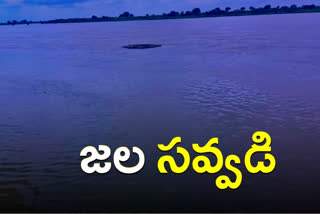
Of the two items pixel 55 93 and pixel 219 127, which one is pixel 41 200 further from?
pixel 55 93

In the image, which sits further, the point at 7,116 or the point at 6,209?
the point at 7,116

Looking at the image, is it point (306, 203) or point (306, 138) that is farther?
point (306, 138)

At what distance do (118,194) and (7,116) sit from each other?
651 inches

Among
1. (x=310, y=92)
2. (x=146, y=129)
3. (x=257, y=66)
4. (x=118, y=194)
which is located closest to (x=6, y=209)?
(x=118, y=194)

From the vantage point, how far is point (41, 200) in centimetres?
1528

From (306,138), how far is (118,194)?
12.5 meters

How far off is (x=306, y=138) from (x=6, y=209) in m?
17.0

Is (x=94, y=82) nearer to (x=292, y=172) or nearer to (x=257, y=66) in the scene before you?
(x=257, y=66)

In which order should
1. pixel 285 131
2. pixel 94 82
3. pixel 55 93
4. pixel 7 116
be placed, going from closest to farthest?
pixel 285 131 < pixel 7 116 < pixel 55 93 < pixel 94 82

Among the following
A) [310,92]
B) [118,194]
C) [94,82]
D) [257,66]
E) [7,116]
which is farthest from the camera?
[257,66]

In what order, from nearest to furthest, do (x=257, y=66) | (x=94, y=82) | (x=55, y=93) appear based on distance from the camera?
(x=55, y=93) < (x=94, y=82) < (x=257, y=66)

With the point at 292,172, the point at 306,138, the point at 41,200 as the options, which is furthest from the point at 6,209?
the point at 306,138

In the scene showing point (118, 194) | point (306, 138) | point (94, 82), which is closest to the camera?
point (118, 194)

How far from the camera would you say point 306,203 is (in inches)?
576
